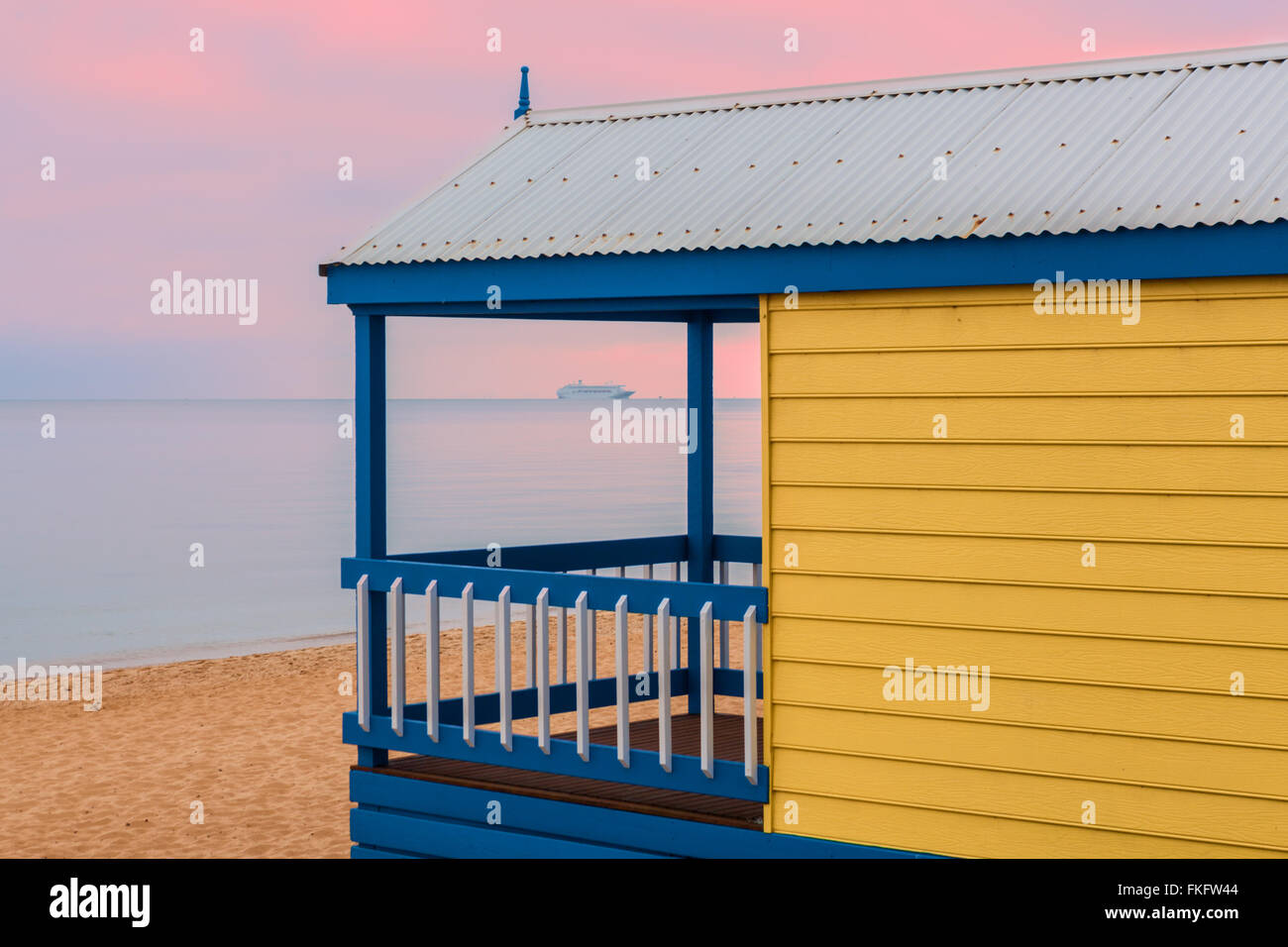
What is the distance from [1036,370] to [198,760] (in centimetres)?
932

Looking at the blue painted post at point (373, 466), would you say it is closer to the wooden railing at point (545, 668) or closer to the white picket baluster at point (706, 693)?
the wooden railing at point (545, 668)

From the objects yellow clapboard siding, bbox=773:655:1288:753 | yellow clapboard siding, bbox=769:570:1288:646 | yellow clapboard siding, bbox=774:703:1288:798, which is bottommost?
yellow clapboard siding, bbox=774:703:1288:798

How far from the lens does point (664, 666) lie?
7203mm

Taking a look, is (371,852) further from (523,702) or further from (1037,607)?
(1037,607)

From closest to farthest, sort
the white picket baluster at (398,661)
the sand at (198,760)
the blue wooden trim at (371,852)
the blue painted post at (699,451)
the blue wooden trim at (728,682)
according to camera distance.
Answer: the white picket baluster at (398,661) → the blue wooden trim at (371,852) → the blue painted post at (699,451) → the blue wooden trim at (728,682) → the sand at (198,760)

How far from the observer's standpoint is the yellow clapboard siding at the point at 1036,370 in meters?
5.94

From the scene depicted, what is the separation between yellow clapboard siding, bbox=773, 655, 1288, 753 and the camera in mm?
5938

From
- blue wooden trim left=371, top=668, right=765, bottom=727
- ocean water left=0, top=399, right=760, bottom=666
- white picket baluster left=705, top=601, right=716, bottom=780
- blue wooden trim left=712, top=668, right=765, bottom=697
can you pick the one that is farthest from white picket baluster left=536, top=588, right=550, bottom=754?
ocean water left=0, top=399, right=760, bottom=666

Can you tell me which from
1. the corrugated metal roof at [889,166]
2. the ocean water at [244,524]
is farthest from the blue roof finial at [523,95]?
the ocean water at [244,524]

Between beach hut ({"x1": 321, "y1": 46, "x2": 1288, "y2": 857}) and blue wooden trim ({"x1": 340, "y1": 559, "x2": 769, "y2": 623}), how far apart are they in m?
0.02

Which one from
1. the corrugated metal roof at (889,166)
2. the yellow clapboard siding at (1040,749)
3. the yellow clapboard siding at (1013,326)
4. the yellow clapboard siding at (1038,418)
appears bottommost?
the yellow clapboard siding at (1040,749)

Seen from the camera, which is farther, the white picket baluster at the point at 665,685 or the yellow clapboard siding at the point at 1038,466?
the white picket baluster at the point at 665,685

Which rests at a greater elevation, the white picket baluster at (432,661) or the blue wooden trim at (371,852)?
the white picket baluster at (432,661)

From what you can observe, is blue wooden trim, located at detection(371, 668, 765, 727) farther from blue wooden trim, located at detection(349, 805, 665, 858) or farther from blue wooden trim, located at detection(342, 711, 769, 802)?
blue wooden trim, located at detection(349, 805, 665, 858)
